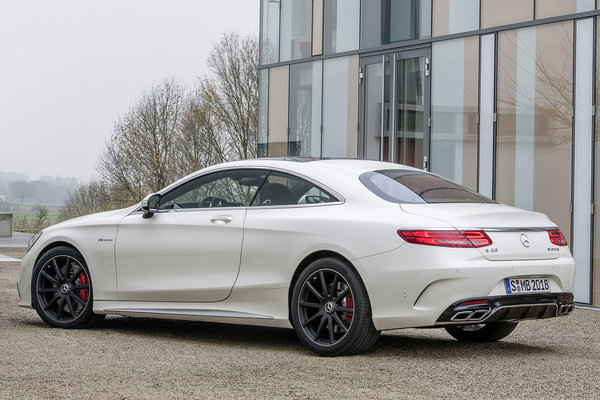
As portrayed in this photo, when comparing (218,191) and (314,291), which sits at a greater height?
(218,191)

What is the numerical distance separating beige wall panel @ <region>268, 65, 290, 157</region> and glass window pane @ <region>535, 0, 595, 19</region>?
6.56m

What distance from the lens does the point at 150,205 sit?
778 cm

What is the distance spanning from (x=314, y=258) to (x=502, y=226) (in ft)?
4.34

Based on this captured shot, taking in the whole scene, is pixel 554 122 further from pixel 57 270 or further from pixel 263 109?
pixel 263 109

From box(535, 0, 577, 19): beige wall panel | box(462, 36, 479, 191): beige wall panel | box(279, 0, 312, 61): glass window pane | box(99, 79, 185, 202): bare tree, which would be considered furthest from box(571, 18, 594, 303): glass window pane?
box(99, 79, 185, 202): bare tree

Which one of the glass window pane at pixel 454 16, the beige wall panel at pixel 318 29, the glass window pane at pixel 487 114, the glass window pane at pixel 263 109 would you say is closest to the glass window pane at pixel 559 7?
the glass window pane at pixel 487 114

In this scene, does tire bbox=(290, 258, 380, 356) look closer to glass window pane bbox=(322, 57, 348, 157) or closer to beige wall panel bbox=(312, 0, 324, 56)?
glass window pane bbox=(322, 57, 348, 157)

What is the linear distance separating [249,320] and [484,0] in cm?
931

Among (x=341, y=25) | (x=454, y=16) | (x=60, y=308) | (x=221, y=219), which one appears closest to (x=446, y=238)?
(x=221, y=219)

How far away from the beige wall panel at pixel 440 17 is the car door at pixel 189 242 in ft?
28.6

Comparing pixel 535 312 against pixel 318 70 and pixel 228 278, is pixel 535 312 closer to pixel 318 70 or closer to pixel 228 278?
pixel 228 278

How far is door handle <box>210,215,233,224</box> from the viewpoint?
23.8 ft

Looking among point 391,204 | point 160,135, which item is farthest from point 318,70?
point 160,135

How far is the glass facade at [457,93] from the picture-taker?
1308cm
